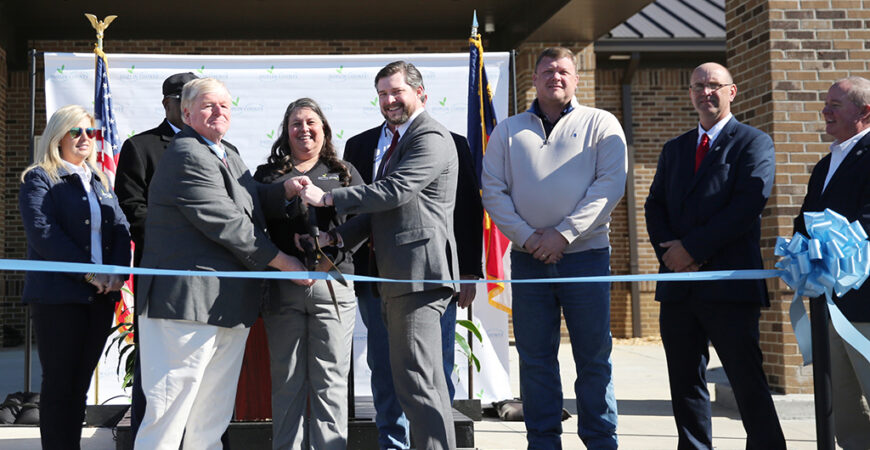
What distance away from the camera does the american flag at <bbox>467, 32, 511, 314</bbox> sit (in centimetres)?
587

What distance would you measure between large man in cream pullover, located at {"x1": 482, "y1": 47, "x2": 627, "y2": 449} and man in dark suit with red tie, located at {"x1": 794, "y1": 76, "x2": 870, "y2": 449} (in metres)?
0.94

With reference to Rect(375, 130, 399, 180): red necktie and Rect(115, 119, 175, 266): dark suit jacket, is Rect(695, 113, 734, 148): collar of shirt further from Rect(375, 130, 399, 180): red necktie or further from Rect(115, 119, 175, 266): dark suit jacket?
Rect(115, 119, 175, 266): dark suit jacket

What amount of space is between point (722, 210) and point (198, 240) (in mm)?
2320

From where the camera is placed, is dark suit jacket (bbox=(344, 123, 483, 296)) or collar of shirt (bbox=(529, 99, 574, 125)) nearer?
collar of shirt (bbox=(529, 99, 574, 125))

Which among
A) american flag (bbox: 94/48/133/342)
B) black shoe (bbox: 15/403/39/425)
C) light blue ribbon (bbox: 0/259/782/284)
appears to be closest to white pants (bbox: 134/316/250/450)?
light blue ribbon (bbox: 0/259/782/284)

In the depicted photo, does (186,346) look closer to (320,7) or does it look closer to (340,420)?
(340,420)

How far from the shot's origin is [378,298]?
4.05 m

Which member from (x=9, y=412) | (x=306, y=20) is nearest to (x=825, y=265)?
(x=9, y=412)

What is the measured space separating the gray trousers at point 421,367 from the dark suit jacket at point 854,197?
178cm

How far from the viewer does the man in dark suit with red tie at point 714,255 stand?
12.1 ft

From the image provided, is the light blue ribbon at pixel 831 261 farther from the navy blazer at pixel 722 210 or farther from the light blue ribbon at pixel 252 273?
the navy blazer at pixel 722 210

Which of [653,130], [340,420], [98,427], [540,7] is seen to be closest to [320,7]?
[540,7]

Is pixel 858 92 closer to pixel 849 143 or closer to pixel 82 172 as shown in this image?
pixel 849 143

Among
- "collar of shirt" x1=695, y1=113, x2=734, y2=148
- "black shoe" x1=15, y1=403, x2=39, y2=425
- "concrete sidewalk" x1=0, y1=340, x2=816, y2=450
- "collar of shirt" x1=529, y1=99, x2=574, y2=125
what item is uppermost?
"collar of shirt" x1=529, y1=99, x2=574, y2=125
